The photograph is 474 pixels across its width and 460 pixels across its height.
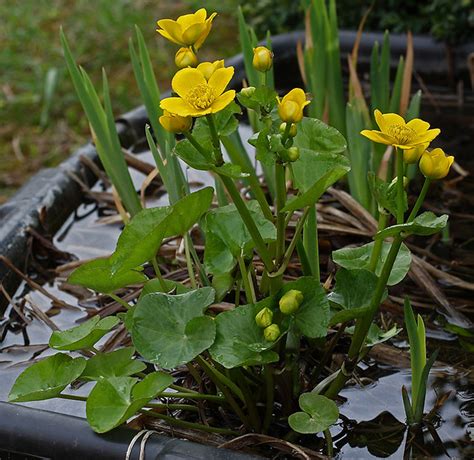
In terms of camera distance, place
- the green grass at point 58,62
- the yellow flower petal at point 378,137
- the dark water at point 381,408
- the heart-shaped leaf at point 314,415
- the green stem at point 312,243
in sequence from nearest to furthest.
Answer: the yellow flower petal at point 378,137, the heart-shaped leaf at point 314,415, the dark water at point 381,408, the green stem at point 312,243, the green grass at point 58,62

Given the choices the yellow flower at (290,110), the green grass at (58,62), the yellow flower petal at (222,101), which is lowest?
the green grass at (58,62)

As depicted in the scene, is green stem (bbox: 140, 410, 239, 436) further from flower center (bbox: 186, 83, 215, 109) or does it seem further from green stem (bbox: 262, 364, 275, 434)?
flower center (bbox: 186, 83, 215, 109)

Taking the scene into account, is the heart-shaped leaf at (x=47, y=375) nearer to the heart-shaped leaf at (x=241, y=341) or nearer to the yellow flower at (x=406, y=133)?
the heart-shaped leaf at (x=241, y=341)

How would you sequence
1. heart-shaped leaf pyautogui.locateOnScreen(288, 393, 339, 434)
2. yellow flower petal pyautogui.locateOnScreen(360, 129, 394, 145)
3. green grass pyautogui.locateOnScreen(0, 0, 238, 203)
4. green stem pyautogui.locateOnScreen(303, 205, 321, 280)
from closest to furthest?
yellow flower petal pyautogui.locateOnScreen(360, 129, 394, 145) < heart-shaped leaf pyautogui.locateOnScreen(288, 393, 339, 434) < green stem pyautogui.locateOnScreen(303, 205, 321, 280) < green grass pyautogui.locateOnScreen(0, 0, 238, 203)

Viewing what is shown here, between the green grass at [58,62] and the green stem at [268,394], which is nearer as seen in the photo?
the green stem at [268,394]

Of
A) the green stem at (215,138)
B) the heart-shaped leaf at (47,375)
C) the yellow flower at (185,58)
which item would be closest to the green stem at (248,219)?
the green stem at (215,138)

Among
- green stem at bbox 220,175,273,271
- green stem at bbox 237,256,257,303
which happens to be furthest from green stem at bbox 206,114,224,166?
green stem at bbox 237,256,257,303

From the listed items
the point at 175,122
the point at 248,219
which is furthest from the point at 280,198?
the point at 175,122
